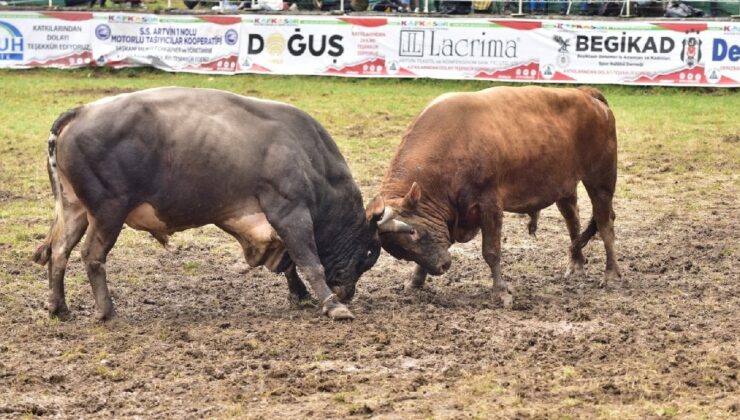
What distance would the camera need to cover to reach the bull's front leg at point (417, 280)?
10.7 metres

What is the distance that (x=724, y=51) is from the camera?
2362cm

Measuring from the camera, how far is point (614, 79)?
24.2m

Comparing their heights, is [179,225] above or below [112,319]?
above

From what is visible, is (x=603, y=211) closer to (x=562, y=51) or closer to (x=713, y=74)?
(x=713, y=74)

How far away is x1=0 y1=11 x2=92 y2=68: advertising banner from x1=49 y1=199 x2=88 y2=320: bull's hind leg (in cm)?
1758

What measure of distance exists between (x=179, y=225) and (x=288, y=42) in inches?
647

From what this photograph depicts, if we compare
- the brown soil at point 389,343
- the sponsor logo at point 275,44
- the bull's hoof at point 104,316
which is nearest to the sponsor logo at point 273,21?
the sponsor logo at point 275,44

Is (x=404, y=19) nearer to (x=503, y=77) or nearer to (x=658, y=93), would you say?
(x=503, y=77)

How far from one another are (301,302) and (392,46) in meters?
15.6

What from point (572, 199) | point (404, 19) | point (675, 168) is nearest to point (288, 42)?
point (404, 19)

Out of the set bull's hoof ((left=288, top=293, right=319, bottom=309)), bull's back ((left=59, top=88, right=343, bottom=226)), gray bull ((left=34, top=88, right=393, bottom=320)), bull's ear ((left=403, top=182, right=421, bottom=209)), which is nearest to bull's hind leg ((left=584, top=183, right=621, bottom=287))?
bull's ear ((left=403, top=182, right=421, bottom=209))

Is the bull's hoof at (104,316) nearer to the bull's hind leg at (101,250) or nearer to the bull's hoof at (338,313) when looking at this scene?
the bull's hind leg at (101,250)

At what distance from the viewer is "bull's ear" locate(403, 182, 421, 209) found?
32.6ft

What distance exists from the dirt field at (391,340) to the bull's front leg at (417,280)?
12 centimetres
